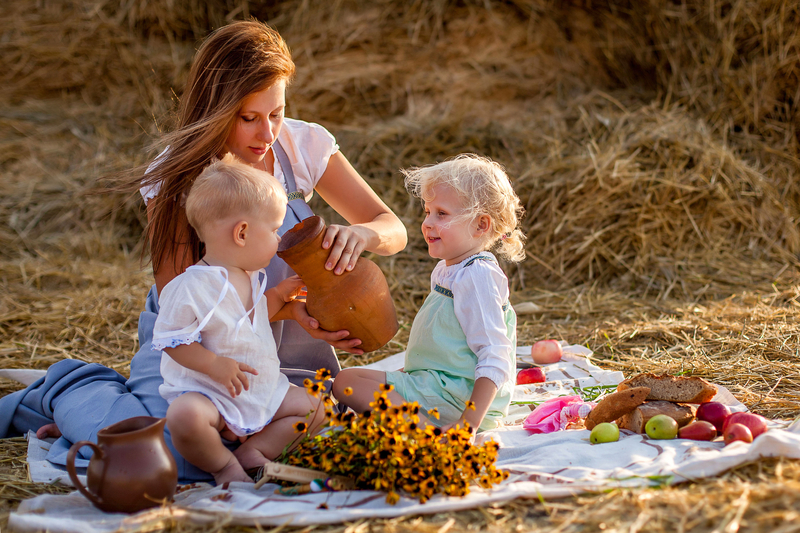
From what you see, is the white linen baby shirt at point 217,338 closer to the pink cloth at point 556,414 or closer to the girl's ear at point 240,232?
the girl's ear at point 240,232

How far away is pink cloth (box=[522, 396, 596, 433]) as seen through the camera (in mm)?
2828

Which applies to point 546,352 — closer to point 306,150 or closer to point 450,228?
point 450,228

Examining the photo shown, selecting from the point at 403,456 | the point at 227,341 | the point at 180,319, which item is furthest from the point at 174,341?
the point at 403,456

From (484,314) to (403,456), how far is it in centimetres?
75

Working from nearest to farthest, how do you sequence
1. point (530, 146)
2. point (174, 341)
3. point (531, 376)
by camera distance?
point (174, 341)
point (531, 376)
point (530, 146)

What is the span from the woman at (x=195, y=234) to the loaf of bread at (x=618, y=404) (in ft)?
3.29

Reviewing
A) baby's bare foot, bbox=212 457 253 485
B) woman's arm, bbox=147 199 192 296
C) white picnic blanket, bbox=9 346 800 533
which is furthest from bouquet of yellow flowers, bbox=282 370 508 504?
woman's arm, bbox=147 199 192 296

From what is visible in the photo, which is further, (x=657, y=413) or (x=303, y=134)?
(x=303, y=134)

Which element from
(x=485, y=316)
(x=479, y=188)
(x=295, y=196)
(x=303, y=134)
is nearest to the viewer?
(x=485, y=316)

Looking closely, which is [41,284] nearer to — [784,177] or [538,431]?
[538,431]

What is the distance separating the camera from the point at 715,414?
2.53 metres

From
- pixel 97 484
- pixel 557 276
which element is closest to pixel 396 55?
pixel 557 276

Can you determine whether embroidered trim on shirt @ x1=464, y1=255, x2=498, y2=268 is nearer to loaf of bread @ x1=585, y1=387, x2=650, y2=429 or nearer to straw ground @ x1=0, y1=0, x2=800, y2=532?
loaf of bread @ x1=585, y1=387, x2=650, y2=429

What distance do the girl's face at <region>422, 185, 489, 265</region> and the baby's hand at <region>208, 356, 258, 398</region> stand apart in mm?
867
